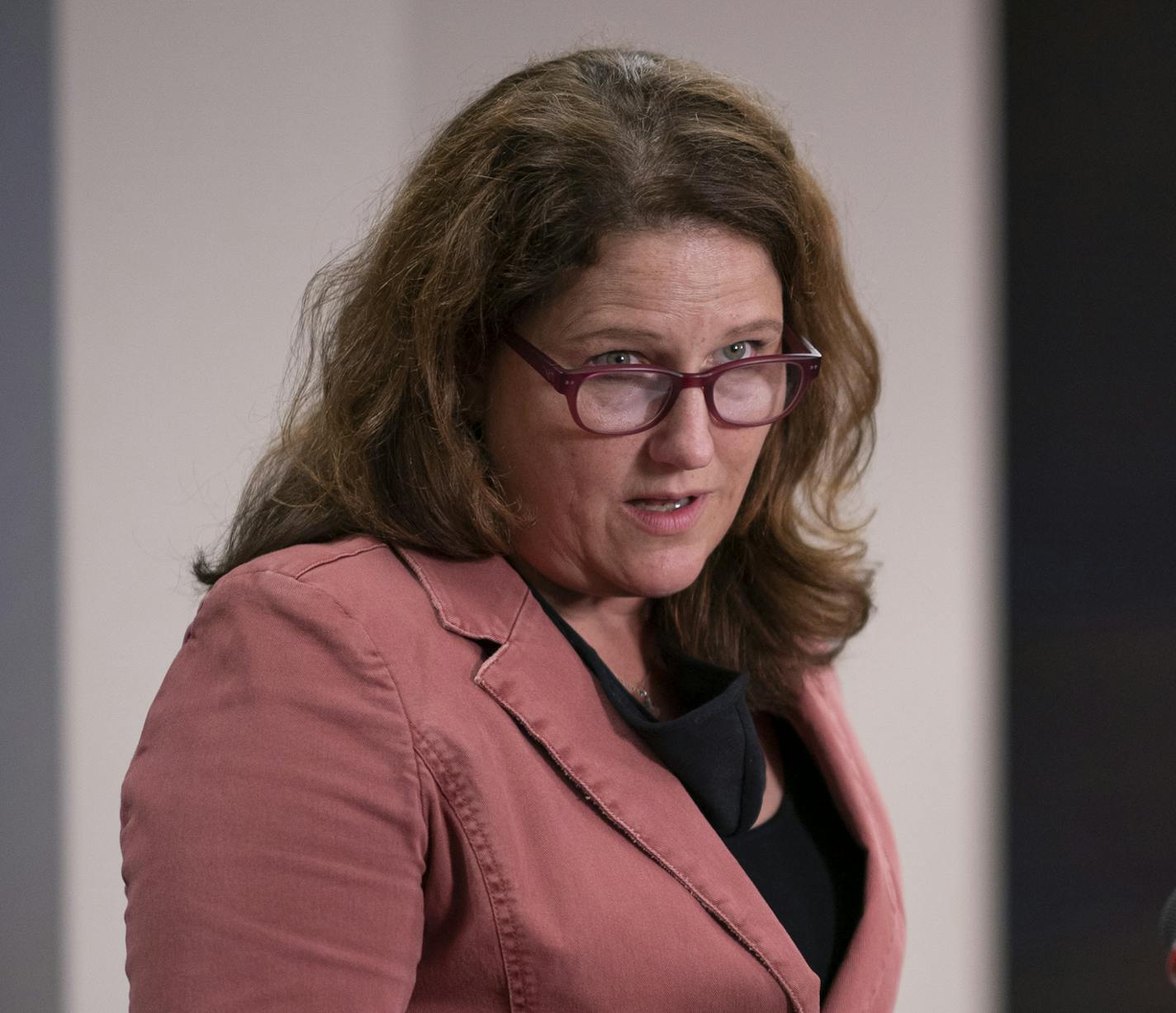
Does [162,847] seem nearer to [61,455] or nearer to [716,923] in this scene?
[716,923]

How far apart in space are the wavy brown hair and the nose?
0.14 m

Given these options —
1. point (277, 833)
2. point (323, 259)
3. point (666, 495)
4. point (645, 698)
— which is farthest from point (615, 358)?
point (323, 259)

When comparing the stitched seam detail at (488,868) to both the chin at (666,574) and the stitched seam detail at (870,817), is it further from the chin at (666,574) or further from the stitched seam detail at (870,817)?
the stitched seam detail at (870,817)

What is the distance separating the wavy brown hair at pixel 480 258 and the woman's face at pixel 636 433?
21mm

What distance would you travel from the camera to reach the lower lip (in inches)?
47.7

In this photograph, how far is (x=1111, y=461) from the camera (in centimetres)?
260

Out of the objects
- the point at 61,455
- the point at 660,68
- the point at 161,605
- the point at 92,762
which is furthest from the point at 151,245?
the point at 660,68

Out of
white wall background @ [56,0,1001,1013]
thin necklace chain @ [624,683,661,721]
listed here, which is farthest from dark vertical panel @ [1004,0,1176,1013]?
thin necklace chain @ [624,683,661,721]

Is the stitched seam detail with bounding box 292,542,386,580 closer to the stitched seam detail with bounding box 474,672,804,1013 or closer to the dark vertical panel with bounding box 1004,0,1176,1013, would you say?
the stitched seam detail with bounding box 474,672,804,1013

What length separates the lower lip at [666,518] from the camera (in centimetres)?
121

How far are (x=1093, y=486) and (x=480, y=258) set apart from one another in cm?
182

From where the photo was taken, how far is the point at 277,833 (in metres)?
0.94

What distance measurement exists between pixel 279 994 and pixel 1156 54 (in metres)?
2.35

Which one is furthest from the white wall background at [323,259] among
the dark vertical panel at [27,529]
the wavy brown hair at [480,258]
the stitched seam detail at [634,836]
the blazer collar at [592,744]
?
the stitched seam detail at [634,836]
